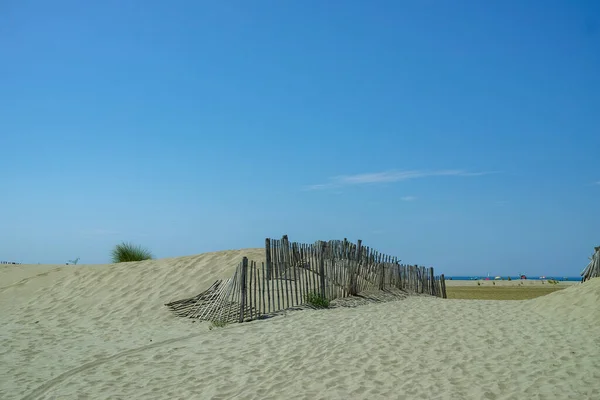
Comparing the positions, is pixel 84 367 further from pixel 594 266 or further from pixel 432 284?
pixel 594 266

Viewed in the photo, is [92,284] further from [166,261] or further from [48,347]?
[48,347]

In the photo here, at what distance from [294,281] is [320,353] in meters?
4.81

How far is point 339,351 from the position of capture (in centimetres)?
880

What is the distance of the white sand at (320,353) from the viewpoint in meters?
7.42

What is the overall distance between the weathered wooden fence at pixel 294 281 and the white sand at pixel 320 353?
0.66 m

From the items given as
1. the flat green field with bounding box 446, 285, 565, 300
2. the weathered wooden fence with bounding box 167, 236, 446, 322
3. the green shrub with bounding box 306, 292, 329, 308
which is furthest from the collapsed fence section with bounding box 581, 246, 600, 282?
the green shrub with bounding box 306, 292, 329, 308

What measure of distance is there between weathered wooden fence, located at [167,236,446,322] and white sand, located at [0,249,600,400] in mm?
662

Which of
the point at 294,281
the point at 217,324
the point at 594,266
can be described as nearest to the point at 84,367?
the point at 217,324

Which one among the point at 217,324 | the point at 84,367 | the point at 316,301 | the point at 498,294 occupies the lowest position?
the point at 84,367

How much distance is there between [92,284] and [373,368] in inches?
476

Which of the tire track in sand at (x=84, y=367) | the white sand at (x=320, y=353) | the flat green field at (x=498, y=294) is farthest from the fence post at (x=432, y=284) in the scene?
the tire track in sand at (x=84, y=367)

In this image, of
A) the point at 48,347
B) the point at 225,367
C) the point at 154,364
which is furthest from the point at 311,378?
the point at 48,347

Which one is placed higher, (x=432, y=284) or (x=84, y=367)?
(x=432, y=284)

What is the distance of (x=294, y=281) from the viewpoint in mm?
13508
